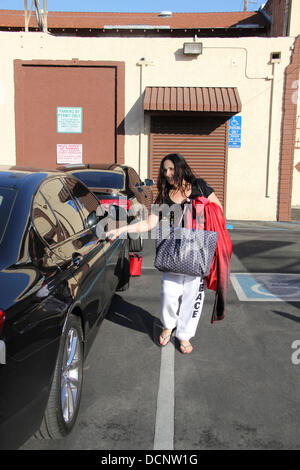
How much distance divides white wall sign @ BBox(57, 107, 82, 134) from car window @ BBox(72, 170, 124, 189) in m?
6.36

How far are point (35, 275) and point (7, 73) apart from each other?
498 inches

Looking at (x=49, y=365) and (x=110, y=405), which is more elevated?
(x=49, y=365)

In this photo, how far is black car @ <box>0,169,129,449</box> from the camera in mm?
1989

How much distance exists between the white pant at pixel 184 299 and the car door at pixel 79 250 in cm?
57

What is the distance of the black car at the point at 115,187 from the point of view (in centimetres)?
693

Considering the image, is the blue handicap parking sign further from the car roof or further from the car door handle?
the car roof

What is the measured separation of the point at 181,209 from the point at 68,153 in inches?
413

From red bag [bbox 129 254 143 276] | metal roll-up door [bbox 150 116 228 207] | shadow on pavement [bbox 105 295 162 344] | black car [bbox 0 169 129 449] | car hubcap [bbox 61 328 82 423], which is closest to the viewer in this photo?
black car [bbox 0 169 129 449]

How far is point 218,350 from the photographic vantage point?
13.3ft

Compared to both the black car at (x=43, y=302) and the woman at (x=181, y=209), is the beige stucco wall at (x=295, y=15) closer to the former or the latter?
the woman at (x=181, y=209)

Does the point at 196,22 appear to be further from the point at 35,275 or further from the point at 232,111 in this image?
the point at 35,275

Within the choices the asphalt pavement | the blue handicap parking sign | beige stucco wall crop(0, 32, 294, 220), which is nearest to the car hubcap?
the asphalt pavement
